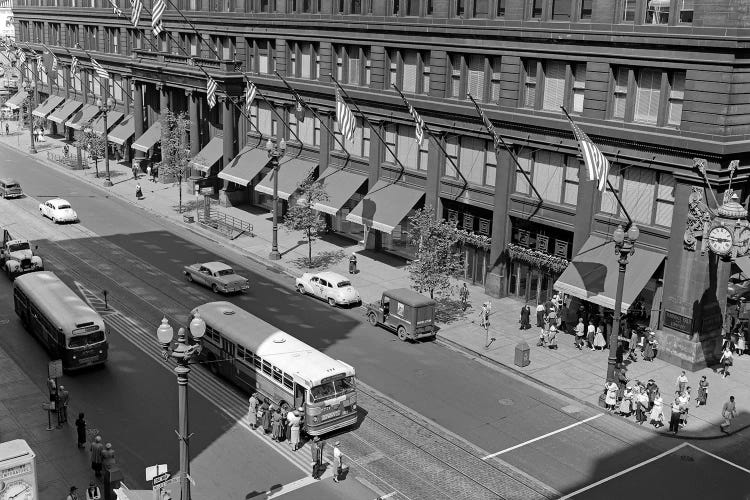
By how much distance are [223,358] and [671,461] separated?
17.6m

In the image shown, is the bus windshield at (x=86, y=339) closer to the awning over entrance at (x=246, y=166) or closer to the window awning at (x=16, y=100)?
the awning over entrance at (x=246, y=166)

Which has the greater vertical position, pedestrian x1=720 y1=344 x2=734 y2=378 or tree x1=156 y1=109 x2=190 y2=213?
tree x1=156 y1=109 x2=190 y2=213

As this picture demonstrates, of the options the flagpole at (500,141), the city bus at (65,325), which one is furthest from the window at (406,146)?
the city bus at (65,325)

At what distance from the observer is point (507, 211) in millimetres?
49156

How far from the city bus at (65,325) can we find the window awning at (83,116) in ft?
187

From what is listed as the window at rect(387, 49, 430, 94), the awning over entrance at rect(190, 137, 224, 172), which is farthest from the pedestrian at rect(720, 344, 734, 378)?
the awning over entrance at rect(190, 137, 224, 172)

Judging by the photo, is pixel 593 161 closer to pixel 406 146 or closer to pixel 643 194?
pixel 643 194

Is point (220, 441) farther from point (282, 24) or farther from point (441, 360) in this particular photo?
point (282, 24)

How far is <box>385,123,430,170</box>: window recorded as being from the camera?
54.9 m

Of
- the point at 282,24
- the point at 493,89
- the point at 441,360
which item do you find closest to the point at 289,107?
the point at 282,24

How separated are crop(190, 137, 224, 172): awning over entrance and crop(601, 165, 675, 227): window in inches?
1483

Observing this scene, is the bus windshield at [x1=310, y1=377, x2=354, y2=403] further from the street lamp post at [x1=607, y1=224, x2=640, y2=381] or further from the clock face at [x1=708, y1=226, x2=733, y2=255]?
the clock face at [x1=708, y1=226, x2=733, y2=255]

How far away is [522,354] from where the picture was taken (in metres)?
39.4

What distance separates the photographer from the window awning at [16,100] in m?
119
